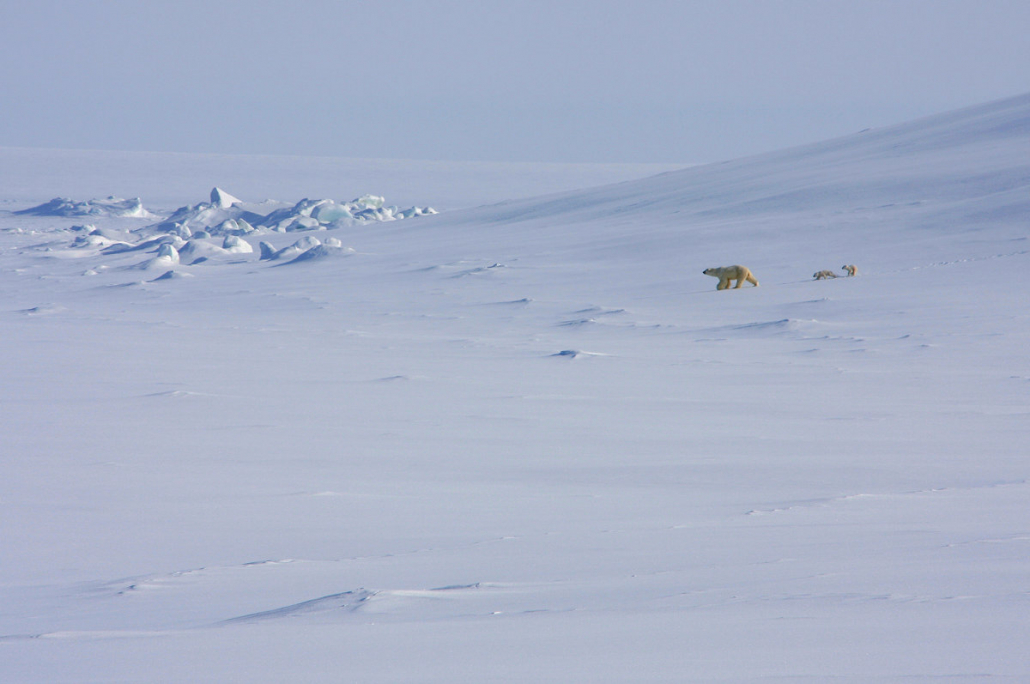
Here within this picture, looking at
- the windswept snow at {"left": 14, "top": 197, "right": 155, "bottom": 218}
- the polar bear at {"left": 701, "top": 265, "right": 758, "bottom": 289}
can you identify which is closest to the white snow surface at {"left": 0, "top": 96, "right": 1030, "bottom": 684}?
the polar bear at {"left": 701, "top": 265, "right": 758, "bottom": 289}

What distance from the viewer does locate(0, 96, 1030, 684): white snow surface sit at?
6.55ft

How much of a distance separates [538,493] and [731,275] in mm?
8651

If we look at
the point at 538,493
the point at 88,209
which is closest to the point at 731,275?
the point at 538,493

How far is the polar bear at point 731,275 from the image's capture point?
38.6 feet

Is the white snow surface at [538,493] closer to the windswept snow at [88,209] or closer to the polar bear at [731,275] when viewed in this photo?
the polar bear at [731,275]

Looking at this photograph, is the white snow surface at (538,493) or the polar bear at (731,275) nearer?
the white snow surface at (538,493)

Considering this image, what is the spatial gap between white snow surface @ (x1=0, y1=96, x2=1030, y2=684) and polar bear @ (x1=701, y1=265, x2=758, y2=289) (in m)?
0.53

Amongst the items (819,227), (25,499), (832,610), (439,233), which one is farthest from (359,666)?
(439,233)

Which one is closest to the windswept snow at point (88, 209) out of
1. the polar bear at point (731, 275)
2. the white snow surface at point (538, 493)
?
the white snow surface at point (538, 493)

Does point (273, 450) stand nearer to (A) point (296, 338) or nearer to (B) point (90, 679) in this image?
(B) point (90, 679)

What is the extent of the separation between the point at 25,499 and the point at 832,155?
1957cm

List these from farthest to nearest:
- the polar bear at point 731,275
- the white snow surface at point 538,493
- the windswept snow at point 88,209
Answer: the windswept snow at point 88,209 → the polar bear at point 731,275 → the white snow surface at point 538,493

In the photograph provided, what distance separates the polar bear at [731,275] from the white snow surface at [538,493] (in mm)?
532

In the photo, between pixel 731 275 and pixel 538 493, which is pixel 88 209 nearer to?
pixel 731 275
